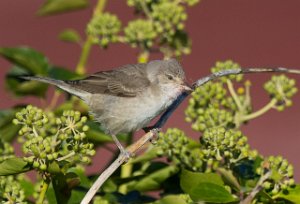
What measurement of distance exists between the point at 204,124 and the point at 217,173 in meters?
0.22

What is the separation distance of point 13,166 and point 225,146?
80cm

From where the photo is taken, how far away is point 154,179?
116 inches

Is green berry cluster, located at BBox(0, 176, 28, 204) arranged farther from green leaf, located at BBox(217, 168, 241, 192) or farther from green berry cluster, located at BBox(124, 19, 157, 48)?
green berry cluster, located at BBox(124, 19, 157, 48)

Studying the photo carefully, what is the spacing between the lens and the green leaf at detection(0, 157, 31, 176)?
7.86 feet

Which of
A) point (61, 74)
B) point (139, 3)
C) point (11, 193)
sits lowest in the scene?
point (11, 193)

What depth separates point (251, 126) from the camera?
1071cm

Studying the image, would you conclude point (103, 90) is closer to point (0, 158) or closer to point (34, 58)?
point (34, 58)

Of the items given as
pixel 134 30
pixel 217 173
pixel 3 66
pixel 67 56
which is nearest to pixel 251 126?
pixel 67 56

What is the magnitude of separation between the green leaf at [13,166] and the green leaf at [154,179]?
26.1 inches

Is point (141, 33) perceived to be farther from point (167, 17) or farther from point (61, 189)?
point (61, 189)

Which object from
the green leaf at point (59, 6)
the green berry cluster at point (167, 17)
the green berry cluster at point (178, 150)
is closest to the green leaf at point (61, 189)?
the green berry cluster at point (178, 150)

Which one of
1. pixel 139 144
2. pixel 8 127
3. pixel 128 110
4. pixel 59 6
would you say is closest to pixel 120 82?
pixel 128 110

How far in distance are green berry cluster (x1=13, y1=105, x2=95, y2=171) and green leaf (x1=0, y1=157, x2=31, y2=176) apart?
0.04 m

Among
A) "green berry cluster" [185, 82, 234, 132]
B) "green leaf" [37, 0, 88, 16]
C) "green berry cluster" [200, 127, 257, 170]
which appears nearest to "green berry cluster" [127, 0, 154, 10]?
"green leaf" [37, 0, 88, 16]
